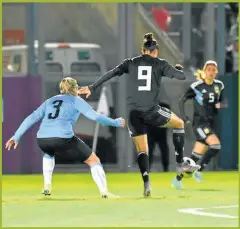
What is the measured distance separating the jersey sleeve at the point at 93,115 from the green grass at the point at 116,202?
1.00 m

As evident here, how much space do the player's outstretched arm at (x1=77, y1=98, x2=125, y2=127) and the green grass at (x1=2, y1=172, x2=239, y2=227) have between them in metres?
1.00

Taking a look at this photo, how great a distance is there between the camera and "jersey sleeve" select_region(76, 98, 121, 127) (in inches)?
513

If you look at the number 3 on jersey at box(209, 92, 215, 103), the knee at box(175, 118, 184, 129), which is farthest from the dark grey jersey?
the number 3 on jersey at box(209, 92, 215, 103)

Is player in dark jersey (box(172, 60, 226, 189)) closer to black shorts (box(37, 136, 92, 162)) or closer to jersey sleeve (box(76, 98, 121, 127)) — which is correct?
black shorts (box(37, 136, 92, 162))

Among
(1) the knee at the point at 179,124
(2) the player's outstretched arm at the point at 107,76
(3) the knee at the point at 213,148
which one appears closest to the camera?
(2) the player's outstretched arm at the point at 107,76

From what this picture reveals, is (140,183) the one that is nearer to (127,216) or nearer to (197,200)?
(197,200)

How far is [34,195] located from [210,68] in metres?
3.74

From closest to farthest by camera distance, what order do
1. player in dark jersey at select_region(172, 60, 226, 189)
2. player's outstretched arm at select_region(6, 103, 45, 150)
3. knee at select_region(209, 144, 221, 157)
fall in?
player's outstretched arm at select_region(6, 103, 45, 150), player in dark jersey at select_region(172, 60, 226, 189), knee at select_region(209, 144, 221, 157)

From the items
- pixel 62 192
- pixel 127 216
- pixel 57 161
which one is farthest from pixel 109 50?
pixel 127 216

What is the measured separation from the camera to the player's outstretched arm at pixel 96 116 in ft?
42.7

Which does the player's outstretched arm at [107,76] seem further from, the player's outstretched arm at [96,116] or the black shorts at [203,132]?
the black shorts at [203,132]

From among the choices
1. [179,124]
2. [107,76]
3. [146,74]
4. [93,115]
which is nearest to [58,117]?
[93,115]

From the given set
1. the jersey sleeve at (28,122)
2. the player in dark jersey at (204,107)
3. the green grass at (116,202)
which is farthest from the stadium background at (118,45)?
the jersey sleeve at (28,122)

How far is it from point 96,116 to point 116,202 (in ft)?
3.70
